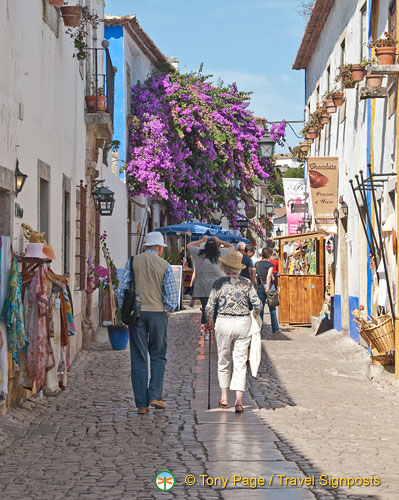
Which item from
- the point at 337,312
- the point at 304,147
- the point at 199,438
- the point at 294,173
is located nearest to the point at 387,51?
the point at 199,438

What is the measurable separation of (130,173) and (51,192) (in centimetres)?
1537

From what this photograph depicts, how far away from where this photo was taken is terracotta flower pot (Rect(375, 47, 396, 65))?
40.0ft

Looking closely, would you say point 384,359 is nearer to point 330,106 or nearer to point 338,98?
point 338,98

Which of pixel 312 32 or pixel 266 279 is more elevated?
pixel 312 32

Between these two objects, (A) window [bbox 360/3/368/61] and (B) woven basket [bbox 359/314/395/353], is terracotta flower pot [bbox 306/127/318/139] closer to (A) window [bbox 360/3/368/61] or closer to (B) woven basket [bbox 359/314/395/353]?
(A) window [bbox 360/3/368/61]

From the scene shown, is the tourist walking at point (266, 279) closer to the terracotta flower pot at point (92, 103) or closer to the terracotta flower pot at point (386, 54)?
the terracotta flower pot at point (92, 103)

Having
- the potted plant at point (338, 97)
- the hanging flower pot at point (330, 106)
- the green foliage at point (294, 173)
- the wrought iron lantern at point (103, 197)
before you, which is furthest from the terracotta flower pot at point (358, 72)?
the green foliage at point (294, 173)

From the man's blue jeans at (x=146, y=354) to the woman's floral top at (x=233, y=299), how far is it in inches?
22.1

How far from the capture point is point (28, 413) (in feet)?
31.7

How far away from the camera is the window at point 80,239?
15.6m

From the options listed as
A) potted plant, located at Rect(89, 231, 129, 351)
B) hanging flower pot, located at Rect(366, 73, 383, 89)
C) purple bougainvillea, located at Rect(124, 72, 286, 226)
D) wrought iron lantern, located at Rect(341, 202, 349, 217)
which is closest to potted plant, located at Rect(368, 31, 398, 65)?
hanging flower pot, located at Rect(366, 73, 383, 89)

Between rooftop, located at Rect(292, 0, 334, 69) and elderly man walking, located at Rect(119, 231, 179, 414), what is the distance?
44.1 ft

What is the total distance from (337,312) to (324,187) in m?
2.58

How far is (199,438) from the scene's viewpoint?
26.5ft
